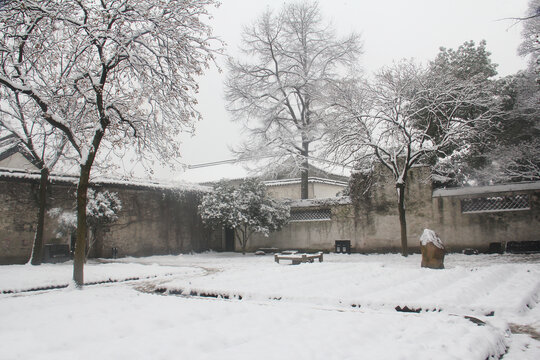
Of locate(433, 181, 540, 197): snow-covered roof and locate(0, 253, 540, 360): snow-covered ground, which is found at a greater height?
locate(433, 181, 540, 197): snow-covered roof

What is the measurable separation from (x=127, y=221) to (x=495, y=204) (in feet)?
53.2

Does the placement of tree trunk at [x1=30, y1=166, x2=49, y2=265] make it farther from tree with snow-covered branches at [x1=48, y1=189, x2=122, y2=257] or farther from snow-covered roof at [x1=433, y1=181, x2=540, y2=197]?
snow-covered roof at [x1=433, y1=181, x2=540, y2=197]

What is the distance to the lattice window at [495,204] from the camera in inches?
589

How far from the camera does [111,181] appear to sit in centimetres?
1805

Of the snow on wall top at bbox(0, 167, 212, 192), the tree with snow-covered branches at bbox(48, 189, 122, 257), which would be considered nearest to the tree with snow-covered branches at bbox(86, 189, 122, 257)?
the tree with snow-covered branches at bbox(48, 189, 122, 257)

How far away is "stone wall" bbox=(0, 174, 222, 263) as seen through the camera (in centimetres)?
1507

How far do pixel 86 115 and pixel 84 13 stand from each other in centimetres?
285

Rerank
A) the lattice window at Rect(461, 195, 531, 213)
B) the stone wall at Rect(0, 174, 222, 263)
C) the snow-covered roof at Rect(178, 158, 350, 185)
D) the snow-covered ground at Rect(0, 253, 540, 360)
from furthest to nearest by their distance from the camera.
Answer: the snow-covered roof at Rect(178, 158, 350, 185) → the stone wall at Rect(0, 174, 222, 263) → the lattice window at Rect(461, 195, 531, 213) → the snow-covered ground at Rect(0, 253, 540, 360)

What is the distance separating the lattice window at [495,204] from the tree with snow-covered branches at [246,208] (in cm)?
821

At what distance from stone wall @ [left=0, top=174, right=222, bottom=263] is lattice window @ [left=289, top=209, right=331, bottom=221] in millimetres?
5482

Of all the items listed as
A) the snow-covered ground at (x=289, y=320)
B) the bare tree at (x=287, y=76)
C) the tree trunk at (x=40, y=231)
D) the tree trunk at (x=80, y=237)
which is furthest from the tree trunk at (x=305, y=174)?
the tree trunk at (x=80, y=237)

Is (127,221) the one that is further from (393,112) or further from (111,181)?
(393,112)

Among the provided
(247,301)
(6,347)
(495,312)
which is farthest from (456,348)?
(6,347)

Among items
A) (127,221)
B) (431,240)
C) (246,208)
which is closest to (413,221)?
(431,240)
